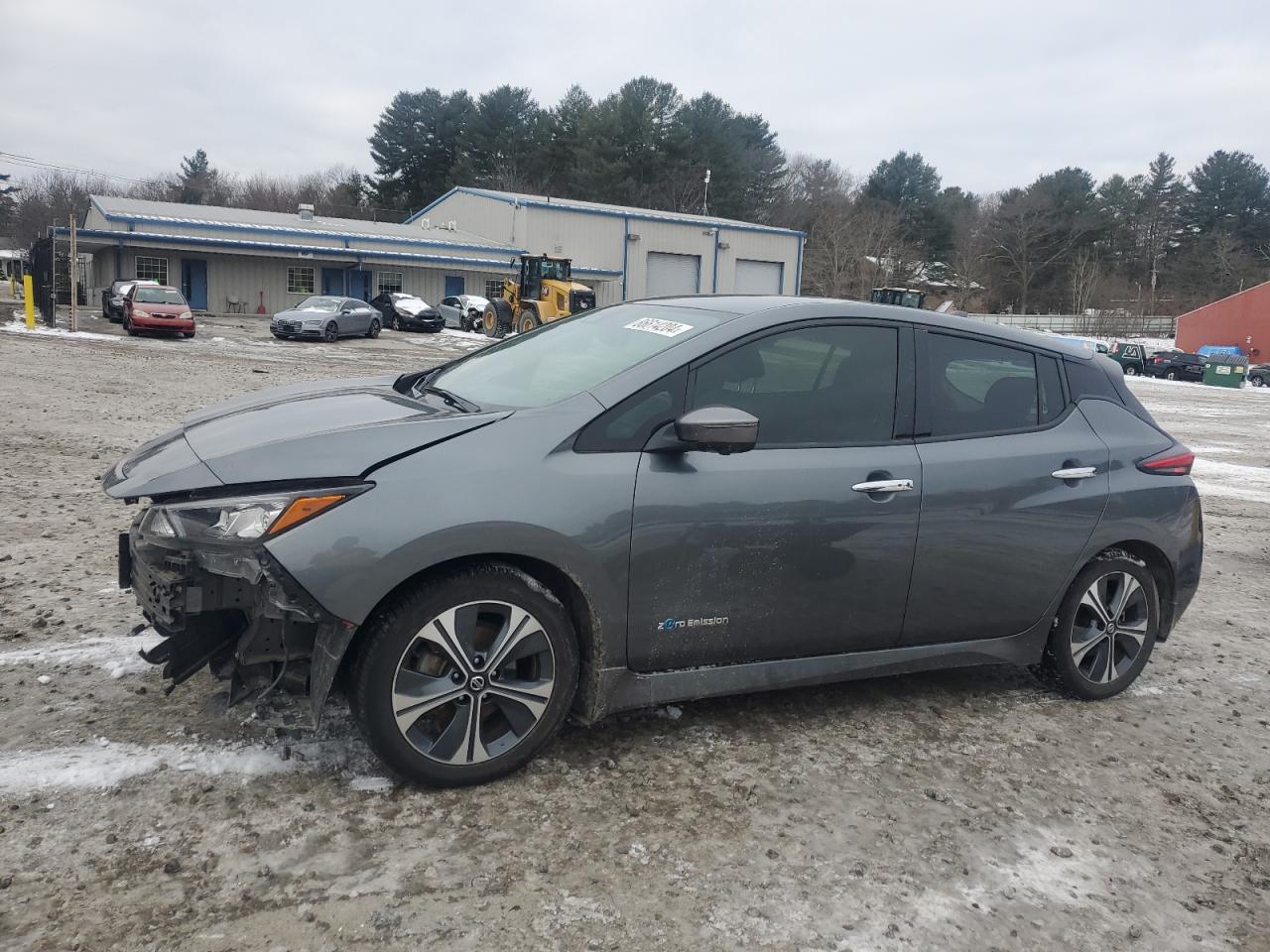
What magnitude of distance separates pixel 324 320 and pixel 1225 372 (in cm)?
3544

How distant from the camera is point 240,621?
314 cm

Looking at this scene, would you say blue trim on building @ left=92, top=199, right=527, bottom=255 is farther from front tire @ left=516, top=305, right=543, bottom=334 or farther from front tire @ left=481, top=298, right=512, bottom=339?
front tire @ left=516, top=305, right=543, bottom=334

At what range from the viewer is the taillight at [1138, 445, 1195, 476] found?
4352 millimetres

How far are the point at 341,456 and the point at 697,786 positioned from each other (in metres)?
1.61

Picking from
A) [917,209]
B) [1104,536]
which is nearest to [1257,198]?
[917,209]

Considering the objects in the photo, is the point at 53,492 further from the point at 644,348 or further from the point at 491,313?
the point at 491,313

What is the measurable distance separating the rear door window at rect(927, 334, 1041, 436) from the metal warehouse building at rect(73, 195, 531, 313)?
39863 millimetres

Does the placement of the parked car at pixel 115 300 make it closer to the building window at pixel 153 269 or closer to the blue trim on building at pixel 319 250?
the blue trim on building at pixel 319 250

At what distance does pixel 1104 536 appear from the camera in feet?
13.8

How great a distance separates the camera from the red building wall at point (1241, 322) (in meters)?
54.2

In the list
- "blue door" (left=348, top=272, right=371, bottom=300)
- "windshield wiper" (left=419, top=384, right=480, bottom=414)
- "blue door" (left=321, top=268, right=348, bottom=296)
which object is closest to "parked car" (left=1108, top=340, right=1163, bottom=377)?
"blue door" (left=348, top=272, right=371, bottom=300)

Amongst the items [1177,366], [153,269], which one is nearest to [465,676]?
[153,269]

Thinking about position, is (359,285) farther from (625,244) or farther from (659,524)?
(659,524)

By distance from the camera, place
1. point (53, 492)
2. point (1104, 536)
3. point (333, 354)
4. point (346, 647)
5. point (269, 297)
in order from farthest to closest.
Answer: point (269, 297) < point (333, 354) < point (53, 492) < point (1104, 536) < point (346, 647)
